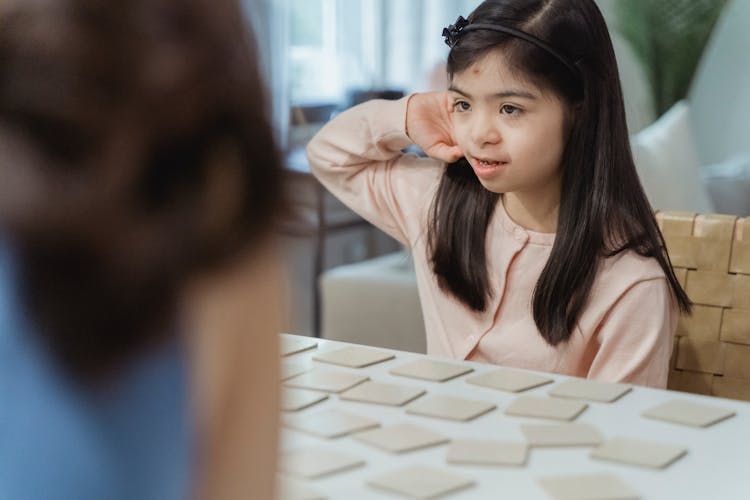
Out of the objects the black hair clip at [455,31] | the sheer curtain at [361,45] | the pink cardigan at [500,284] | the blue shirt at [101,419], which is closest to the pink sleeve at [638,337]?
the pink cardigan at [500,284]

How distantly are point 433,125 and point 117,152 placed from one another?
110 cm

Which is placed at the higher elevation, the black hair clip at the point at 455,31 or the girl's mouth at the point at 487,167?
the black hair clip at the point at 455,31

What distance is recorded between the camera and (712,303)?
1.38m

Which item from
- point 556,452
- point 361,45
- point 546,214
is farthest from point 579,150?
point 361,45

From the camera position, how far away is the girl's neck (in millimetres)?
1364

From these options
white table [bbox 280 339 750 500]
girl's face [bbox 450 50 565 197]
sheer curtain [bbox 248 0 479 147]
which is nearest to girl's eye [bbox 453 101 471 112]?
girl's face [bbox 450 50 565 197]

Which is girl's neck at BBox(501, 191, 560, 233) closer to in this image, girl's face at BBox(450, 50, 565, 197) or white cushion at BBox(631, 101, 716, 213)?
girl's face at BBox(450, 50, 565, 197)

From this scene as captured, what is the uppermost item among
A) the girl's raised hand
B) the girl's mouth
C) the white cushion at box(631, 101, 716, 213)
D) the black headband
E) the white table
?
the black headband

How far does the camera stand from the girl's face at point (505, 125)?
1.25 meters

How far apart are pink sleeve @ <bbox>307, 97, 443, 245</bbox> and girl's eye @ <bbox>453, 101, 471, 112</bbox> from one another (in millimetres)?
170

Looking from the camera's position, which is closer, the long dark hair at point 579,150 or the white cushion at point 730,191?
the long dark hair at point 579,150

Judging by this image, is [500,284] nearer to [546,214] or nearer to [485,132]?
[546,214]

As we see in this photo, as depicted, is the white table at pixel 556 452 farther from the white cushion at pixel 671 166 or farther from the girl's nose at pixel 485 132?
the white cushion at pixel 671 166

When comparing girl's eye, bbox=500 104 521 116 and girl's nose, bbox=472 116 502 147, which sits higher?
girl's eye, bbox=500 104 521 116
